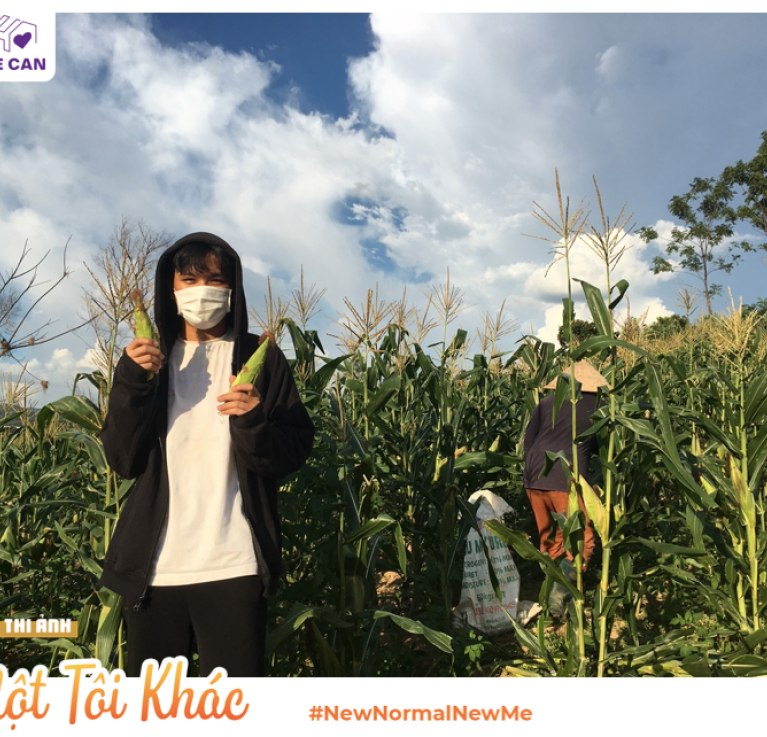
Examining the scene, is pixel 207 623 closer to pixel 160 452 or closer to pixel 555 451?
pixel 160 452

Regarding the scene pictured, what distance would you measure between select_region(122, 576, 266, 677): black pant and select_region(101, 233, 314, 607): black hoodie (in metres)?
0.07

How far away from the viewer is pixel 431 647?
3258 millimetres

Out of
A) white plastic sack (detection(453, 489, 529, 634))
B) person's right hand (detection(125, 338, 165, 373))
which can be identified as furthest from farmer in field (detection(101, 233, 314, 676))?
white plastic sack (detection(453, 489, 529, 634))

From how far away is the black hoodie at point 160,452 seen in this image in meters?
1.63

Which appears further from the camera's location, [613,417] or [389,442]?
[389,442]

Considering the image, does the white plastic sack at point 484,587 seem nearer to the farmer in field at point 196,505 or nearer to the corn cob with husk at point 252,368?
the farmer in field at point 196,505

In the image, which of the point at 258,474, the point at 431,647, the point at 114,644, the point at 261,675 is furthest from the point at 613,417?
the point at 114,644

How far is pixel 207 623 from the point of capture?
167 cm

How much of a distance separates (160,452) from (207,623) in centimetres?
58

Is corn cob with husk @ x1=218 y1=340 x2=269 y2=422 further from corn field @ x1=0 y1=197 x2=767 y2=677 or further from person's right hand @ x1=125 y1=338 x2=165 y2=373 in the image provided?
corn field @ x1=0 y1=197 x2=767 y2=677

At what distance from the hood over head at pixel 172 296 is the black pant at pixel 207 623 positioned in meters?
0.83

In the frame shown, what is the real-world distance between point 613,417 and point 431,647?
1.97 metres

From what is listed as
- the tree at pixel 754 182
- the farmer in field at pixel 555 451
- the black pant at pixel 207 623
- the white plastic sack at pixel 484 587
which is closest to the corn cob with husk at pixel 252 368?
the black pant at pixel 207 623
